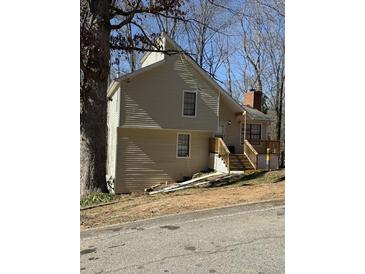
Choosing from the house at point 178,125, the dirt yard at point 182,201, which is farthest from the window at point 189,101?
the dirt yard at point 182,201

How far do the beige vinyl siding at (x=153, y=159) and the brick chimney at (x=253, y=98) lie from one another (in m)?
1.19

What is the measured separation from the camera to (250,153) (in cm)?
245

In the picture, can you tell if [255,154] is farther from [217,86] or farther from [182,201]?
A: [182,201]

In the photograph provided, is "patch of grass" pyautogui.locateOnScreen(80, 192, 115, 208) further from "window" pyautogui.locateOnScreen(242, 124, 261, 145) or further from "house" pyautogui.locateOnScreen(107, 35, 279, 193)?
"window" pyautogui.locateOnScreen(242, 124, 261, 145)

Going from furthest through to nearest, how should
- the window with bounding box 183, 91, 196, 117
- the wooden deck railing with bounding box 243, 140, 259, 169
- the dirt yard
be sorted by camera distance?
the window with bounding box 183, 91, 196, 117, the dirt yard, the wooden deck railing with bounding box 243, 140, 259, 169

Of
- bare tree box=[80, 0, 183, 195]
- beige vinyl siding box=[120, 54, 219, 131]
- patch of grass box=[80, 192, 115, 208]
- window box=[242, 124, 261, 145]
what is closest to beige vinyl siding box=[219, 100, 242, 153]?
beige vinyl siding box=[120, 54, 219, 131]

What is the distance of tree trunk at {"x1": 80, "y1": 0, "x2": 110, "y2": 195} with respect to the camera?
3121mm

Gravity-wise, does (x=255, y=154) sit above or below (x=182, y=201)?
above

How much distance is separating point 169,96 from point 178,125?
26.7 inches

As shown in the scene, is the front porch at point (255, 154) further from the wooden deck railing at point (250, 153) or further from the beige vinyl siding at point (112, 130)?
the beige vinyl siding at point (112, 130)

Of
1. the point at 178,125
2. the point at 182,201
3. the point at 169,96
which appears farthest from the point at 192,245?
the point at 178,125

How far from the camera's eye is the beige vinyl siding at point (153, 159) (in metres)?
3.57
